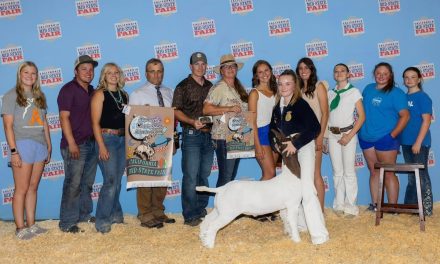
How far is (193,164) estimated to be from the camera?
14.6 feet

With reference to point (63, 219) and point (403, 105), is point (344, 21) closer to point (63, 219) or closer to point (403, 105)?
point (403, 105)

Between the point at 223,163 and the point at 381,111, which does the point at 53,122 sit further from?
the point at 381,111

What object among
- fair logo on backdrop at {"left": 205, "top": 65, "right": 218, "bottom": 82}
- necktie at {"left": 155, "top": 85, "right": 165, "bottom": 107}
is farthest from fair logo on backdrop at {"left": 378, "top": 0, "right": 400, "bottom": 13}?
necktie at {"left": 155, "top": 85, "right": 165, "bottom": 107}

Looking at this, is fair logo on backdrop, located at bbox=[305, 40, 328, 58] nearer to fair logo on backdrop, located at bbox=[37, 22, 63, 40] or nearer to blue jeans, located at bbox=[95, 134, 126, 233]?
blue jeans, located at bbox=[95, 134, 126, 233]

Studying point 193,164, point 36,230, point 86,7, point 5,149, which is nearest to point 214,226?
point 193,164

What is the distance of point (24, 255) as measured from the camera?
3771 mm

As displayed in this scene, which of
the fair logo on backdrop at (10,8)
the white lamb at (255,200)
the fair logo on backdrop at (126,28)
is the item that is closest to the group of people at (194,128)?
the white lamb at (255,200)

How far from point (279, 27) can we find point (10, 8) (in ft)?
10.2

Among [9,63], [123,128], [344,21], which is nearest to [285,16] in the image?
[344,21]

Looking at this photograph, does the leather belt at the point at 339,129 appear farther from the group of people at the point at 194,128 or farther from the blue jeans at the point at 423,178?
the blue jeans at the point at 423,178

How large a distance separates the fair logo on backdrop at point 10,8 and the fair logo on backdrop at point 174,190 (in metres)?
2.65

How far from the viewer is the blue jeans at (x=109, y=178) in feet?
13.9

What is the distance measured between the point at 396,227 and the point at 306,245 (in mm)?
1051

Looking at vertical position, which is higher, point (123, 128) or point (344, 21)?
point (344, 21)
